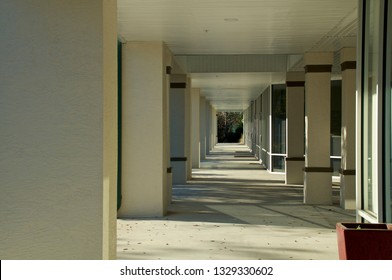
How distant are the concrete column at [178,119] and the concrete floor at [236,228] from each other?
207 cm

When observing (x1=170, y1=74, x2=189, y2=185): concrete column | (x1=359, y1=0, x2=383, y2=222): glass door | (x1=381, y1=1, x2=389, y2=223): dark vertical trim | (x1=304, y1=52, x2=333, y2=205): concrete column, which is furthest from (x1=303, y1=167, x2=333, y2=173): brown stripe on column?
(x1=381, y1=1, x2=389, y2=223): dark vertical trim

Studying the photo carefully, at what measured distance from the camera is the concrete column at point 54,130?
531 centimetres

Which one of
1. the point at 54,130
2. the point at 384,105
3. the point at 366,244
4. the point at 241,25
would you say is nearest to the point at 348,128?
the point at 241,25

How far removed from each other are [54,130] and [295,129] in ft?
50.1

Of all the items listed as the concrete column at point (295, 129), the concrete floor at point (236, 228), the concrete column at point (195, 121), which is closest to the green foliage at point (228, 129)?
the concrete column at point (195, 121)

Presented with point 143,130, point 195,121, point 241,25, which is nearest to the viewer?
point 241,25

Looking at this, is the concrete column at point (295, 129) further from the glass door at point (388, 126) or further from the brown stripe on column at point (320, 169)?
the glass door at point (388, 126)

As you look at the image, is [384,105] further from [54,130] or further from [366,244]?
[54,130]

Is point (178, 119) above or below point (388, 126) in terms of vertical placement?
above

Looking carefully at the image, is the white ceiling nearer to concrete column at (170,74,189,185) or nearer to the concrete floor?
the concrete floor

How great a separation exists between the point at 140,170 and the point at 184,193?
435 centimetres

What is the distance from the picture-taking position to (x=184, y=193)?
16703mm

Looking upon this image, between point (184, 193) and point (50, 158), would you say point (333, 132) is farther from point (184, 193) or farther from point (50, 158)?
point (50, 158)

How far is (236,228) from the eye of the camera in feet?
35.4
